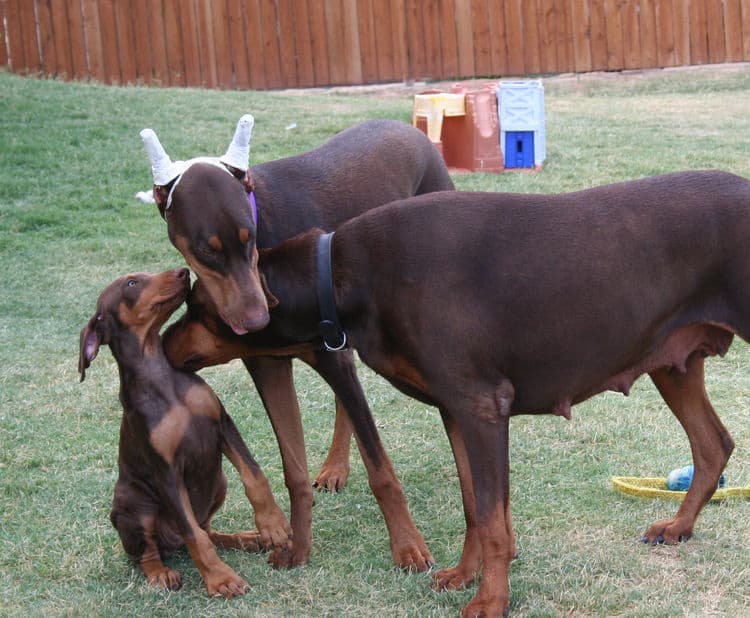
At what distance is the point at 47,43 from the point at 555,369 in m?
14.7

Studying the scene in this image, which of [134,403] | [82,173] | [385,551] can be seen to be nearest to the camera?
[134,403]

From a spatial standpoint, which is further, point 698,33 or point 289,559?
point 698,33

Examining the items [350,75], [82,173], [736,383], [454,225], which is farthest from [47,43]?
[454,225]

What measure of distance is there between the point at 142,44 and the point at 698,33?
844 centimetres

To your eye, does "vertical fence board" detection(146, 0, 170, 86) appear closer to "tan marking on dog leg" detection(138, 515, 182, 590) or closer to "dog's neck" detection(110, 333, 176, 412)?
"dog's neck" detection(110, 333, 176, 412)

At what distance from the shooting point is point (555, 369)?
14.2 ft

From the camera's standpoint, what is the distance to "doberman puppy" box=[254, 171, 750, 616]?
4.18 m

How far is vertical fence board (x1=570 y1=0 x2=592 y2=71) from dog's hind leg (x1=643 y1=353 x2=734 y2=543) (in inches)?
518

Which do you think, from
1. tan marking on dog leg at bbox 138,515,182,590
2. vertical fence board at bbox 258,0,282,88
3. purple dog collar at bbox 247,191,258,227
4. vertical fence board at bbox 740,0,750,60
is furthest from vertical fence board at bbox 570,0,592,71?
tan marking on dog leg at bbox 138,515,182,590

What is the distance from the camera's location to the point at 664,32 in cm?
1706

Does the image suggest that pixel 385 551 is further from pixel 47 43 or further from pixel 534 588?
pixel 47 43

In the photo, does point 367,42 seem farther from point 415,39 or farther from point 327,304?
point 327,304

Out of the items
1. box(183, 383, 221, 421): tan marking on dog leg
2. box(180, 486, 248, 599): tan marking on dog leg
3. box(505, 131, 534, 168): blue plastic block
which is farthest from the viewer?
box(505, 131, 534, 168): blue plastic block

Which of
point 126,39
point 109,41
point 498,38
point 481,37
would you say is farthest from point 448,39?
point 109,41
